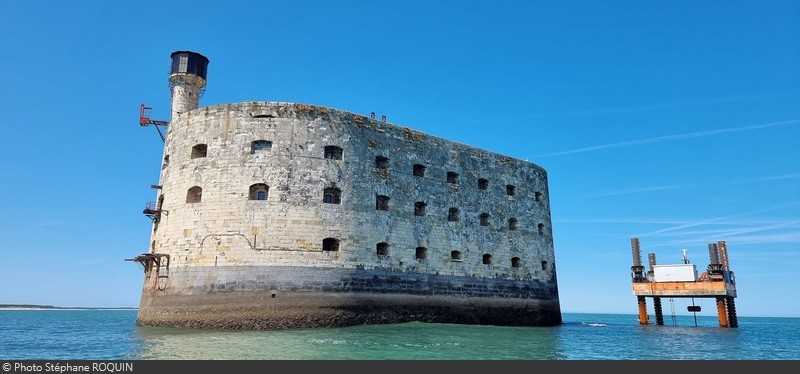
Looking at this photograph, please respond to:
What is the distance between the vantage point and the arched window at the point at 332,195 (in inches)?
829

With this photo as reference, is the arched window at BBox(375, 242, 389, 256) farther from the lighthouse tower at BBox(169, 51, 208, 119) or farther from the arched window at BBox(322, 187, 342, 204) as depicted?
the lighthouse tower at BBox(169, 51, 208, 119)

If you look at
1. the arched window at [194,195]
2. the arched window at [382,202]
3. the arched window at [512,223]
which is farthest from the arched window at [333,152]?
the arched window at [512,223]

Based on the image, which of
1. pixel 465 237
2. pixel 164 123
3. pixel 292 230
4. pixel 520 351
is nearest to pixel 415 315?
pixel 465 237

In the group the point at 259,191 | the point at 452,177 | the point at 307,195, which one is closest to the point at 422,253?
the point at 452,177

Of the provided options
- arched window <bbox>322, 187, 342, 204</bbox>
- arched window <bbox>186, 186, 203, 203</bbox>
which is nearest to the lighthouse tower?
arched window <bbox>186, 186, 203, 203</bbox>

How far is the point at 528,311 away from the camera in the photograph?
25688 millimetres

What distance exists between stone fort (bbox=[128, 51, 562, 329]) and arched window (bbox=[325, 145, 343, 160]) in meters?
0.06

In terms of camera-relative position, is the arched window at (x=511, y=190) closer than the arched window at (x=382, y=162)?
No

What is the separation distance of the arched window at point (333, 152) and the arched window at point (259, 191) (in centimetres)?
270

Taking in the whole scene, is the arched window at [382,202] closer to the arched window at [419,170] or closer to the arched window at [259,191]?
the arched window at [419,170]

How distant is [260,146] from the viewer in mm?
20781

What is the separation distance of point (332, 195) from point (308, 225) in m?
1.63

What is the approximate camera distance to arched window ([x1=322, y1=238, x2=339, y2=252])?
67.1 feet

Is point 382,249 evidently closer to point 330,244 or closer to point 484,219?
point 330,244
